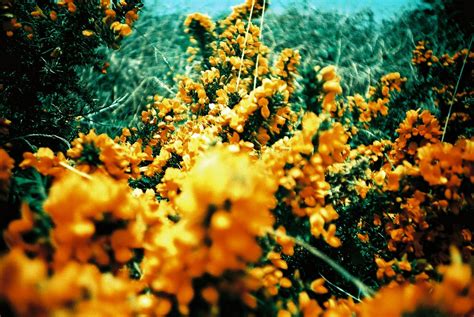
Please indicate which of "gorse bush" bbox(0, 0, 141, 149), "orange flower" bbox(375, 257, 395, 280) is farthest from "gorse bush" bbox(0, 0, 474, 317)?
"gorse bush" bbox(0, 0, 141, 149)

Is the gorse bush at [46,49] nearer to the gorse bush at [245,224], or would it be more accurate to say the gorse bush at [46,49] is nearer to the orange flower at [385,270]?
the gorse bush at [245,224]

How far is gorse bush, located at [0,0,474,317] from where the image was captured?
25.2 inches

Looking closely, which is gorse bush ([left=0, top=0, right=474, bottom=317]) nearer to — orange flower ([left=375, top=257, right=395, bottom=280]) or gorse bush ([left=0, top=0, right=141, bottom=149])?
orange flower ([left=375, top=257, right=395, bottom=280])

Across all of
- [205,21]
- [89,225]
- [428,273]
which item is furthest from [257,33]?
[89,225]

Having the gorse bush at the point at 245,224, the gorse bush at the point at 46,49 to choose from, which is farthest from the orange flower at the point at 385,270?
the gorse bush at the point at 46,49

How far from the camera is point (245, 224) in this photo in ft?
2.10

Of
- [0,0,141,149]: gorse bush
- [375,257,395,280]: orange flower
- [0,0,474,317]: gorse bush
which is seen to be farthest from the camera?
[0,0,141,149]: gorse bush

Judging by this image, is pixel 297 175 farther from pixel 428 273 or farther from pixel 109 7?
pixel 109 7

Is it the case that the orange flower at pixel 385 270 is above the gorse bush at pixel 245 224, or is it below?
below

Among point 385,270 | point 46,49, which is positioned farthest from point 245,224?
point 46,49

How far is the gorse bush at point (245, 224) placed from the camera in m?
0.64

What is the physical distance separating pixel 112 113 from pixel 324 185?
529cm

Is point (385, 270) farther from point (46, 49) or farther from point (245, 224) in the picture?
point (46, 49)

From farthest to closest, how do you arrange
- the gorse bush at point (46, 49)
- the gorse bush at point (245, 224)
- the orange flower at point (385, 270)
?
the gorse bush at point (46, 49) < the orange flower at point (385, 270) < the gorse bush at point (245, 224)
